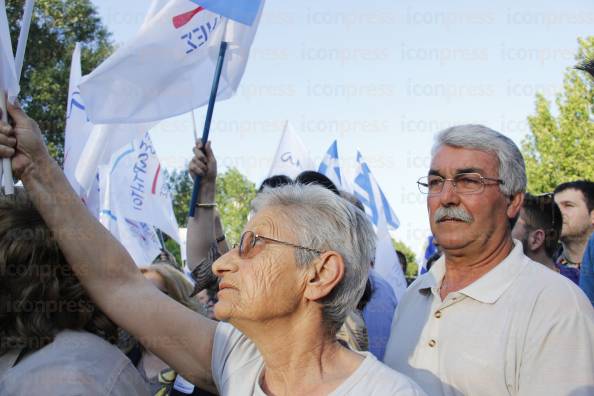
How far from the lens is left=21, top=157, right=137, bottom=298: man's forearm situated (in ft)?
7.22

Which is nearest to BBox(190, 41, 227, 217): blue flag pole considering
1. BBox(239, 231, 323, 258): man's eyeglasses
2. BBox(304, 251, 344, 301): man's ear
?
BBox(239, 231, 323, 258): man's eyeglasses

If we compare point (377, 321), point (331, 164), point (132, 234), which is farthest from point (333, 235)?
point (331, 164)

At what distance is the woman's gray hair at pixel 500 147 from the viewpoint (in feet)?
8.95

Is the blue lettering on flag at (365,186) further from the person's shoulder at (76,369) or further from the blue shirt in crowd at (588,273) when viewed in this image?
the person's shoulder at (76,369)

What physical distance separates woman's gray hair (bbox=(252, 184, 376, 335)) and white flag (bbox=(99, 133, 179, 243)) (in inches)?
220

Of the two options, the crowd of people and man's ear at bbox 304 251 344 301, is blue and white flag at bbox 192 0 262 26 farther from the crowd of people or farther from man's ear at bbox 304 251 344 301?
man's ear at bbox 304 251 344 301

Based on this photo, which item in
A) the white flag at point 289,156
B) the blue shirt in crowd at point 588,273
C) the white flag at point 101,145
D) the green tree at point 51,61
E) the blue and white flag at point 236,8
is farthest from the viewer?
the green tree at point 51,61

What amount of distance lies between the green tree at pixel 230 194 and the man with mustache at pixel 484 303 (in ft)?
136

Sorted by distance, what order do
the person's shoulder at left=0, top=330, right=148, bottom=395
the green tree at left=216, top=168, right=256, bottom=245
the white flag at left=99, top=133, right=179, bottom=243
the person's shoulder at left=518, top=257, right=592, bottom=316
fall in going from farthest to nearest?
1. the green tree at left=216, top=168, right=256, bottom=245
2. the white flag at left=99, top=133, right=179, bottom=243
3. the person's shoulder at left=518, top=257, right=592, bottom=316
4. the person's shoulder at left=0, top=330, right=148, bottom=395

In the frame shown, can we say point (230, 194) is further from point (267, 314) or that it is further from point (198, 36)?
point (267, 314)

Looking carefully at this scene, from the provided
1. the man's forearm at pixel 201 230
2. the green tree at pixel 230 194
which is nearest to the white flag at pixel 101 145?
the man's forearm at pixel 201 230

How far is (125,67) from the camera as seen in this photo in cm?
439

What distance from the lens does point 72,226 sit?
2.25 metres

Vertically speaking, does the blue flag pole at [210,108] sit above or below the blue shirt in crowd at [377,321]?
above
